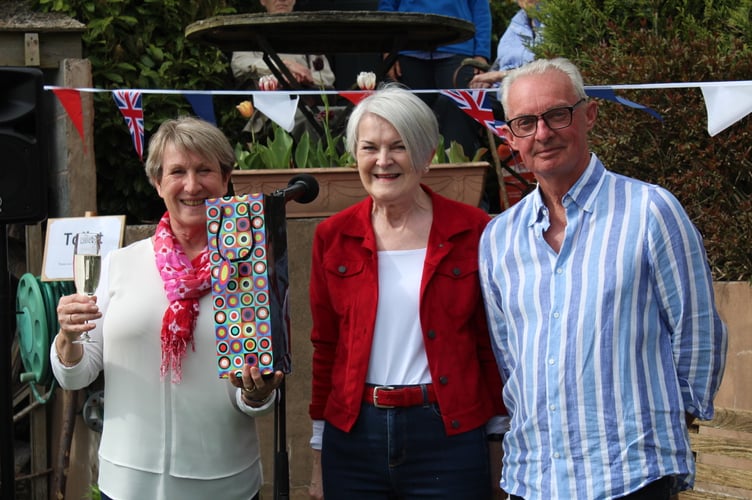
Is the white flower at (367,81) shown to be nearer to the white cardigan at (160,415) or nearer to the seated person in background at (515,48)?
the seated person in background at (515,48)

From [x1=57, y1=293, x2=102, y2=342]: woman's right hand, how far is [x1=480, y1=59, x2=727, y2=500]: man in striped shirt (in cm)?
113

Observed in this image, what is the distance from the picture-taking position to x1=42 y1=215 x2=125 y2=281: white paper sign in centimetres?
507

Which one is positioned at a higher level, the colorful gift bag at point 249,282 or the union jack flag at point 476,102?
the union jack flag at point 476,102

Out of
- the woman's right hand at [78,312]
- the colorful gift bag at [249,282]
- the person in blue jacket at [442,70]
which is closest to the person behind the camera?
the colorful gift bag at [249,282]

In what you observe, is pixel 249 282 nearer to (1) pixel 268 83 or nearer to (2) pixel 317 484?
(2) pixel 317 484

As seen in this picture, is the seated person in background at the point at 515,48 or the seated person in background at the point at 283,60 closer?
the seated person in background at the point at 515,48

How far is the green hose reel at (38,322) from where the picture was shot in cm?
502

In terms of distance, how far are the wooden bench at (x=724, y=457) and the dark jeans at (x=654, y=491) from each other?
53.7 inches

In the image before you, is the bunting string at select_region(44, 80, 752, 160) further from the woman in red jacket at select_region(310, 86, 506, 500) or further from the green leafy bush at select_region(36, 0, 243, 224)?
the woman in red jacket at select_region(310, 86, 506, 500)

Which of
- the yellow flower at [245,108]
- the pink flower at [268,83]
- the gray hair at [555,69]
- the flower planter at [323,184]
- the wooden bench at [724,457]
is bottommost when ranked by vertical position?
the wooden bench at [724,457]

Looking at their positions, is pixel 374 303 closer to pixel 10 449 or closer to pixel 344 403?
pixel 344 403

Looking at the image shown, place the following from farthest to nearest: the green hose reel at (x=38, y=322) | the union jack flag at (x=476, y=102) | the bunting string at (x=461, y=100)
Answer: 1. the union jack flag at (x=476, y=102)
2. the green hose reel at (x=38, y=322)
3. the bunting string at (x=461, y=100)

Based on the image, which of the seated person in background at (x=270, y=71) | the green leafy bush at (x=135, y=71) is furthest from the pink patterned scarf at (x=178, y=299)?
the green leafy bush at (x=135, y=71)

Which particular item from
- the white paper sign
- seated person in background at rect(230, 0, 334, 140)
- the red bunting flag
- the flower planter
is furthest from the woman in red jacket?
seated person in background at rect(230, 0, 334, 140)
